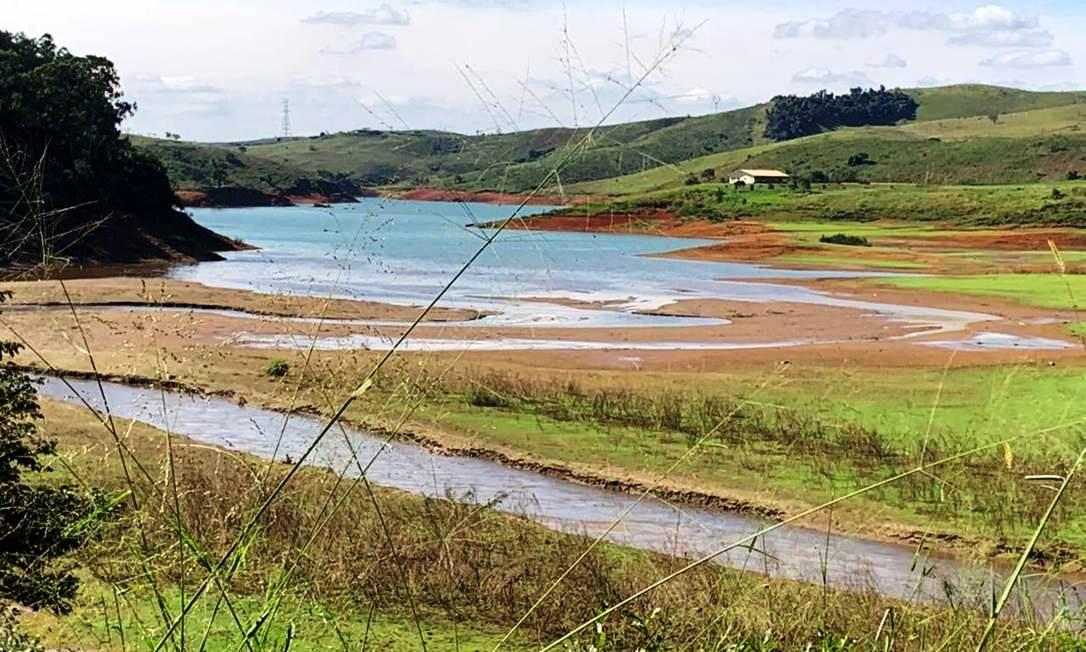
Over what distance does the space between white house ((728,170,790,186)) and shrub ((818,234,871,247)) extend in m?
50.5

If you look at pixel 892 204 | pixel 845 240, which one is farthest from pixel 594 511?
pixel 892 204

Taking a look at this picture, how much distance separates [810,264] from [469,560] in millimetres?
60396

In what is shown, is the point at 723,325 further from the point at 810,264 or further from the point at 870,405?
the point at 810,264

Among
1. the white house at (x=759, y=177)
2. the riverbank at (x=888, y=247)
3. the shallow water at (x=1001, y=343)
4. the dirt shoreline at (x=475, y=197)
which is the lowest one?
the shallow water at (x=1001, y=343)

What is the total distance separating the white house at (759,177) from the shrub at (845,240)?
50.5 m

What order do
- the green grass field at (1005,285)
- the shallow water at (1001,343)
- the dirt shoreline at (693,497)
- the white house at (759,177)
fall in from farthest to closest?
the white house at (759,177)
the green grass field at (1005,285)
the shallow water at (1001,343)
the dirt shoreline at (693,497)

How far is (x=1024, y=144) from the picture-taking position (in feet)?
456

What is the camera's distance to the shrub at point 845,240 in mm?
79062

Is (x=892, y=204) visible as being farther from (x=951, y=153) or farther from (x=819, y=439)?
(x=819, y=439)

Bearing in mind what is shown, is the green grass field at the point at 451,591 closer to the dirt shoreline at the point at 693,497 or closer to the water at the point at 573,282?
the dirt shoreline at the point at 693,497

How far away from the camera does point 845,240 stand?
79688mm

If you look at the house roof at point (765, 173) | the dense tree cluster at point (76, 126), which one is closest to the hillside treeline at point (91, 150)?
the dense tree cluster at point (76, 126)

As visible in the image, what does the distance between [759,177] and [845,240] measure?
55.6m

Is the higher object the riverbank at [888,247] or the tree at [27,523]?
the tree at [27,523]
